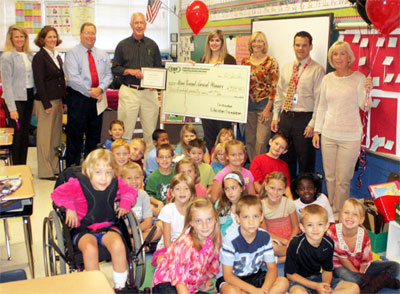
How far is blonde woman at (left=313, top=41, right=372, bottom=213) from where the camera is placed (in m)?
4.10

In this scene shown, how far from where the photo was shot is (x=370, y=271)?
314 cm

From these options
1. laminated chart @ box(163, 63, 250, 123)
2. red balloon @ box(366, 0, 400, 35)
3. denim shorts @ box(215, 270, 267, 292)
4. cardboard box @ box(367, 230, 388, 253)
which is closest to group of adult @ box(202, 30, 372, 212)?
laminated chart @ box(163, 63, 250, 123)

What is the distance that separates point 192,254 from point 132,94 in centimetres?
317

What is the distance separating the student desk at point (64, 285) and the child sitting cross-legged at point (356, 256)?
6.16ft

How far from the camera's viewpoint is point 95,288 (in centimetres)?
172

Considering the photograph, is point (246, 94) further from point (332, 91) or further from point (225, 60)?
point (332, 91)

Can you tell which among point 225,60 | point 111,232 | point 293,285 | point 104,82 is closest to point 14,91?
point 104,82

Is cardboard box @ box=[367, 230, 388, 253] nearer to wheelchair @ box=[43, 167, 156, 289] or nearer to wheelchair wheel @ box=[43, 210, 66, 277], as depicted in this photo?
wheelchair @ box=[43, 167, 156, 289]

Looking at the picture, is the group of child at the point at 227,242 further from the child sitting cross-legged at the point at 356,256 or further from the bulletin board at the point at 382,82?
the bulletin board at the point at 382,82

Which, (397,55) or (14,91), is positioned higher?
(397,55)

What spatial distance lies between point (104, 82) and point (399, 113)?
318cm

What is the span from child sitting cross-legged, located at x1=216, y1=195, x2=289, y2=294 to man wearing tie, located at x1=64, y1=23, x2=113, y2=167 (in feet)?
10.2

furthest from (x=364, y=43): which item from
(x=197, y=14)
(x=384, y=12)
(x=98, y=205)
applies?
(x=98, y=205)

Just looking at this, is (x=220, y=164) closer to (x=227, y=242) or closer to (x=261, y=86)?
(x=261, y=86)
